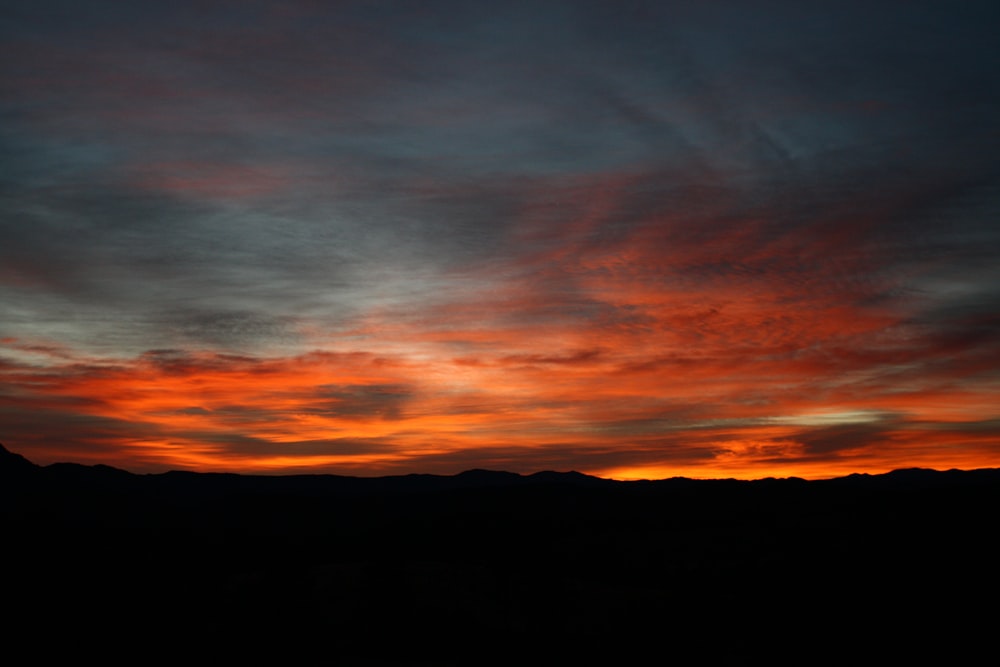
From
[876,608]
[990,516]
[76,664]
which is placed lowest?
[76,664]

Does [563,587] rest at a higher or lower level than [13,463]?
lower

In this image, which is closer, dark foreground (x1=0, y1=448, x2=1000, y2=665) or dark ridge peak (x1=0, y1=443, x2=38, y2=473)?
dark foreground (x1=0, y1=448, x2=1000, y2=665)

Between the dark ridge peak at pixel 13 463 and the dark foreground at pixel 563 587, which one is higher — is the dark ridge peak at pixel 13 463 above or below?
above

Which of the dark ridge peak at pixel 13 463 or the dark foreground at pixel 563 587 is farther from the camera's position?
the dark ridge peak at pixel 13 463

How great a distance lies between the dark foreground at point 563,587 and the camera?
57688 millimetres

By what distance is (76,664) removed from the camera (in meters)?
55.2

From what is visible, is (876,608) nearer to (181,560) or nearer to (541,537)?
(541,537)

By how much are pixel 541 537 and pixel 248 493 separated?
91.1 m

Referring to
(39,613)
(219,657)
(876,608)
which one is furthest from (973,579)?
(39,613)

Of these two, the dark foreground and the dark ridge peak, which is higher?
the dark ridge peak

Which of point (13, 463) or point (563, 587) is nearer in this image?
point (563, 587)

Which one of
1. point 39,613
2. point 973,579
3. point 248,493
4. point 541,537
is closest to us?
point 973,579

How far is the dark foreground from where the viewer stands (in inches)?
2271

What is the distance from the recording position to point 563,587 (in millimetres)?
68750
